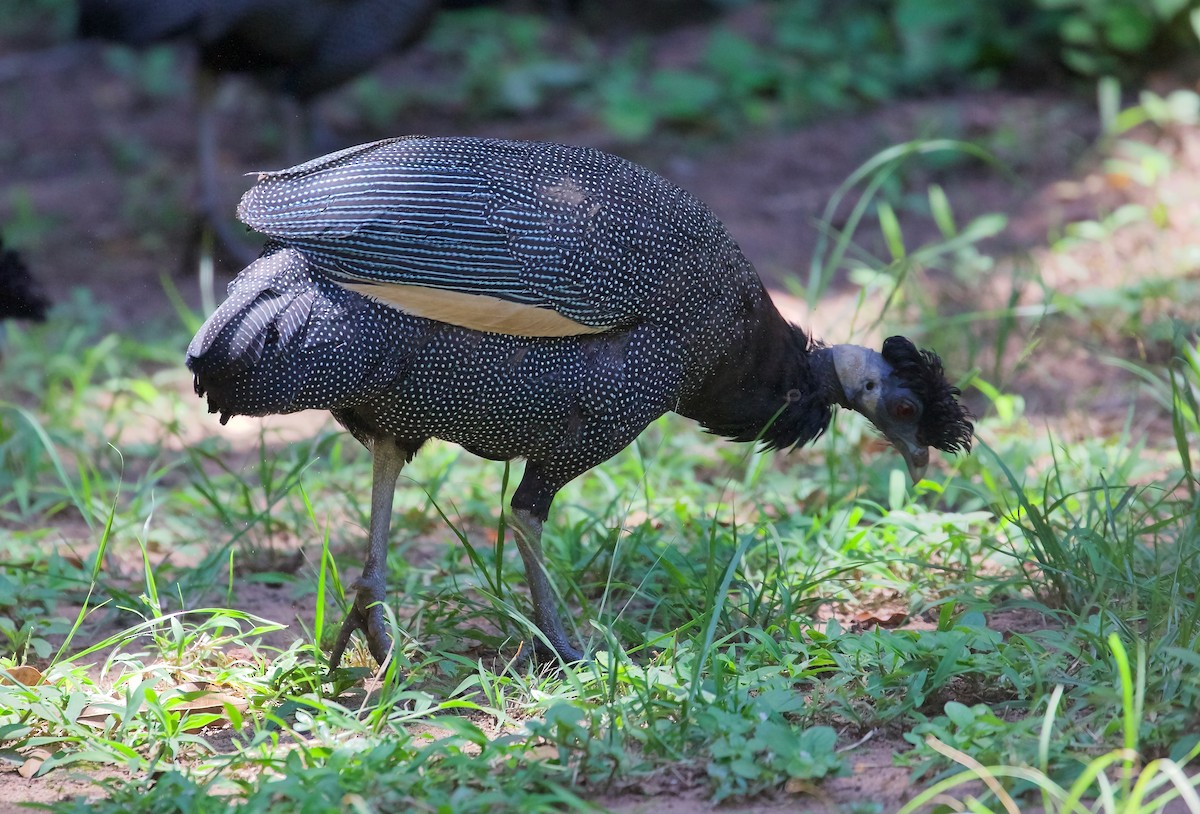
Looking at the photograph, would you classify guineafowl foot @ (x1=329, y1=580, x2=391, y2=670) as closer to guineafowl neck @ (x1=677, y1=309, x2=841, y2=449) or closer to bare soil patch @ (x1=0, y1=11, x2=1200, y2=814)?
guineafowl neck @ (x1=677, y1=309, x2=841, y2=449)

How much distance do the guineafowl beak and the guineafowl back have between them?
481mm

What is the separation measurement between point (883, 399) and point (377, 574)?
1472 mm

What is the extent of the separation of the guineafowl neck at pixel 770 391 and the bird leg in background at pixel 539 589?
579 millimetres

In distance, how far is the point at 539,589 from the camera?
133 inches

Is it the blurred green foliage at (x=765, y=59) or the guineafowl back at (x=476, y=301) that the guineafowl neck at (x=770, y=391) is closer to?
the guineafowl back at (x=476, y=301)

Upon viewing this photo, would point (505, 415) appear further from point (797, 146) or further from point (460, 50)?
point (460, 50)

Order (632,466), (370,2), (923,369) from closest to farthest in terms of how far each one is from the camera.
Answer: (923,369) → (632,466) → (370,2)

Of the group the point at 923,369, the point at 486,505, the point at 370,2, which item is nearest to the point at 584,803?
the point at 923,369

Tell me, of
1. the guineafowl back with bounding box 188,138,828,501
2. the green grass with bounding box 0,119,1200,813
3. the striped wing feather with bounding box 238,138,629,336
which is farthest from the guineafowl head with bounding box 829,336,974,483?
the striped wing feather with bounding box 238,138,629,336

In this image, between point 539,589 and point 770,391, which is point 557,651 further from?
point 770,391

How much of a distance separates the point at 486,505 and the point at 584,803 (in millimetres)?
2052

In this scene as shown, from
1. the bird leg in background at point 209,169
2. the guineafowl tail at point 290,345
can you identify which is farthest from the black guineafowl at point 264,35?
the guineafowl tail at point 290,345

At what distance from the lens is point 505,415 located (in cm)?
318

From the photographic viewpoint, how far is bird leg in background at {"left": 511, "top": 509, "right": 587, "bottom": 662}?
333cm
